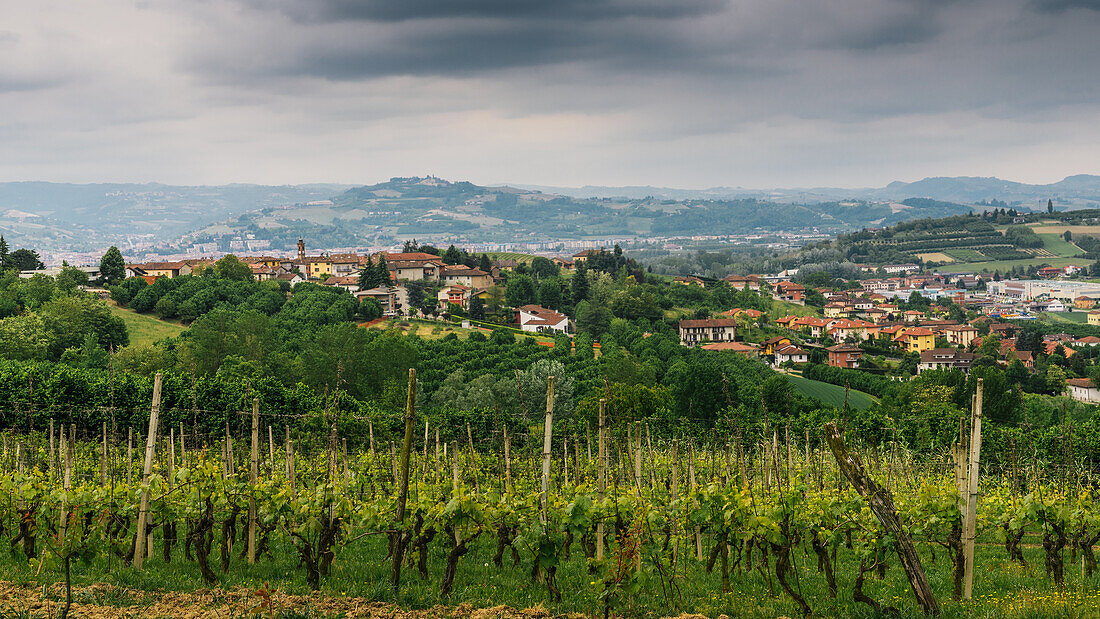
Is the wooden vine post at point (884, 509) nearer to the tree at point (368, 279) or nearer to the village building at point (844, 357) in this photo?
the village building at point (844, 357)

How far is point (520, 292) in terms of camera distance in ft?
315

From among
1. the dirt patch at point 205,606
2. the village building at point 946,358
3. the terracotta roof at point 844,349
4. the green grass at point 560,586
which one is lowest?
the village building at point 946,358

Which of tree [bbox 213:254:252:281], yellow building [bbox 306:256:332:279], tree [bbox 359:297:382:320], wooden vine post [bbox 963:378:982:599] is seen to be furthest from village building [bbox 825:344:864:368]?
wooden vine post [bbox 963:378:982:599]

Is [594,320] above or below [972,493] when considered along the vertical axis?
below

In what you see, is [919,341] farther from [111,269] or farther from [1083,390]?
[111,269]

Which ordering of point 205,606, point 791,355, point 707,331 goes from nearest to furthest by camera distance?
point 205,606
point 791,355
point 707,331

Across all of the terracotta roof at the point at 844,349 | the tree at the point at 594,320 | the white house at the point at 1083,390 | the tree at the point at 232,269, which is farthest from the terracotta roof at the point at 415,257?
the white house at the point at 1083,390

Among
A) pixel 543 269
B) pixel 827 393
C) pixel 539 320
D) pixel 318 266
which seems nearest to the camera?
pixel 827 393

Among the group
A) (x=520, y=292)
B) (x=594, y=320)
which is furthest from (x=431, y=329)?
(x=520, y=292)

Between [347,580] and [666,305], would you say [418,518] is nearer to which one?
[347,580]

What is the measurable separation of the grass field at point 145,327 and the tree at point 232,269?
18.5 metres

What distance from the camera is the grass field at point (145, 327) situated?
63.7 metres

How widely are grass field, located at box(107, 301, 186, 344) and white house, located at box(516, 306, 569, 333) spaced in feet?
107

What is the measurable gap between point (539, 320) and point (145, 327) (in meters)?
37.2
